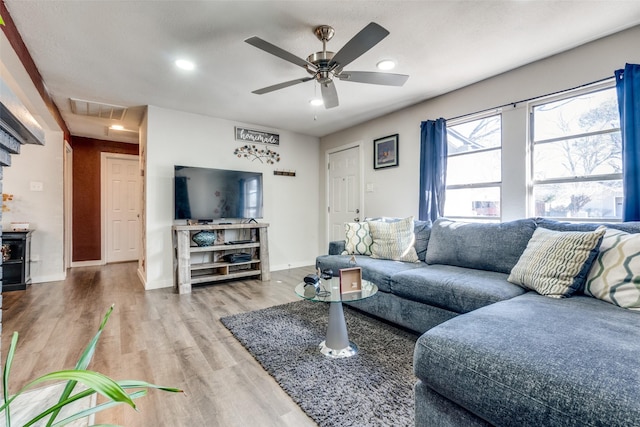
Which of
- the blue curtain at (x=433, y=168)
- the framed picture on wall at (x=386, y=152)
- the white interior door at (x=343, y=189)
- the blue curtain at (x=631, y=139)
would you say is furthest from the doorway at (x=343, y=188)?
the blue curtain at (x=631, y=139)

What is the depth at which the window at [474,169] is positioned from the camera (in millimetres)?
3115

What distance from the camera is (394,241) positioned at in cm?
303

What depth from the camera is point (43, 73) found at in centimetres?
286

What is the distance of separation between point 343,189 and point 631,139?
3.36 meters

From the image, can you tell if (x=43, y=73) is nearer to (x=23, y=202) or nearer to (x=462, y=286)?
(x=23, y=202)

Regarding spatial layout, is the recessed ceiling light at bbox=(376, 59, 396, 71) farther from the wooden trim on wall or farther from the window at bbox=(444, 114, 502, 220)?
the wooden trim on wall

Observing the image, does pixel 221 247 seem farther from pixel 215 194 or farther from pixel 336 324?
pixel 336 324

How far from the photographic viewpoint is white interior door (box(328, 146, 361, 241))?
4.68 m

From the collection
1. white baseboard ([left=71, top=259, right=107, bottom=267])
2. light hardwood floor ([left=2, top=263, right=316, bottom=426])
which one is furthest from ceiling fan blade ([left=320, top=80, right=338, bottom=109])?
white baseboard ([left=71, top=259, right=107, bottom=267])

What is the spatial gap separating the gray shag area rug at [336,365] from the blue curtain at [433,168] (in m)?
1.52

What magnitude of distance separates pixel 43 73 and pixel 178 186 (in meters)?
1.63

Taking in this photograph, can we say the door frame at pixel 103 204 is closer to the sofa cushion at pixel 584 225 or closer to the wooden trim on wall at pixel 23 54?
the wooden trim on wall at pixel 23 54

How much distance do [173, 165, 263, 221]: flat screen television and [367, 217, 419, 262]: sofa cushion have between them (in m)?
2.07

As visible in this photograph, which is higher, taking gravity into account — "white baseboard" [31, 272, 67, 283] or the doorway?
the doorway
